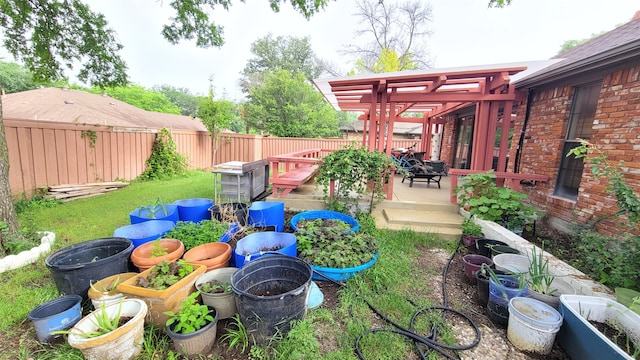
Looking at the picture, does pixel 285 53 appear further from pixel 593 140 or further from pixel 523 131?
pixel 593 140

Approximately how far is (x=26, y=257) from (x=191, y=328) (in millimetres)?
2663

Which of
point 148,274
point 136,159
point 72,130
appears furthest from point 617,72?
point 136,159

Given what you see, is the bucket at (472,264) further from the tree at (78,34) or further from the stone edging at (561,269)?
the tree at (78,34)

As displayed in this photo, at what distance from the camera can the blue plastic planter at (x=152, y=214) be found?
312 cm

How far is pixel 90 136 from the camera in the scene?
640cm

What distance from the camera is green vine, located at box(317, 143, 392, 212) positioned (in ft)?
13.3

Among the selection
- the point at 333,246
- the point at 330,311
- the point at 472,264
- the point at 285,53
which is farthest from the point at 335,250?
the point at 285,53

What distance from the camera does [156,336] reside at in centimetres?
187

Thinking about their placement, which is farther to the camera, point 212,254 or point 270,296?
point 212,254

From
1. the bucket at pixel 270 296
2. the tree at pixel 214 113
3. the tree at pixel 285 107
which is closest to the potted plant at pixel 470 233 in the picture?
the bucket at pixel 270 296

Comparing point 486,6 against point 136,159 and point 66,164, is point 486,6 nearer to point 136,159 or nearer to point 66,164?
point 66,164

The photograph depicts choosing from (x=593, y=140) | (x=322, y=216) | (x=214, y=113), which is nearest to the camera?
(x=593, y=140)

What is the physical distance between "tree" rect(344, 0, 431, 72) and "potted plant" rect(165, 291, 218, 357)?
19.4 metres

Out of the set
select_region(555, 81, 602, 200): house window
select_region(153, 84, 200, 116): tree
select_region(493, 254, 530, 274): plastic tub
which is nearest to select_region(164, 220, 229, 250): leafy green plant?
select_region(493, 254, 530, 274): plastic tub
